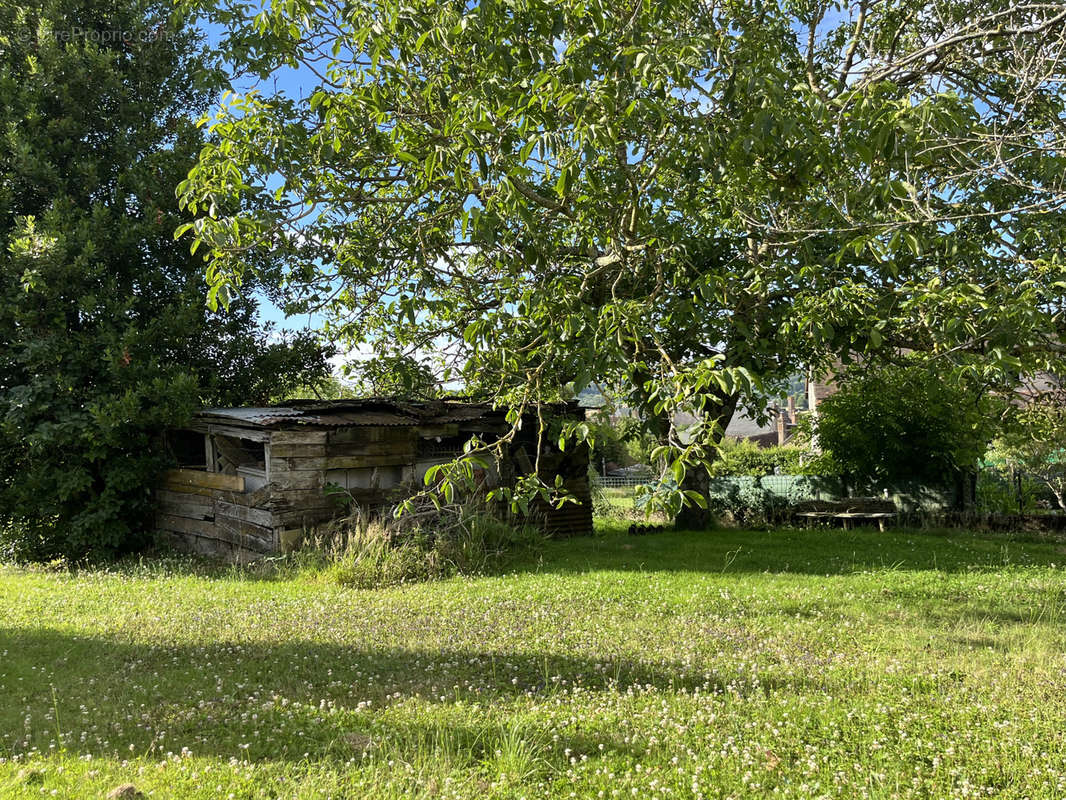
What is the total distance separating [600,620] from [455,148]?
4405mm

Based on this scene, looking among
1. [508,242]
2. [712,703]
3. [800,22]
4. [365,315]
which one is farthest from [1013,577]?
[365,315]

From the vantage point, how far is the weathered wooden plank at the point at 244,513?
10766mm

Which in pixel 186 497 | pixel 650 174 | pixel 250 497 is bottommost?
pixel 186 497

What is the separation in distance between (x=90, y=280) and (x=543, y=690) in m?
10.5

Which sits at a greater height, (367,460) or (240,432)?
(240,432)

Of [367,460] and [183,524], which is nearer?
[367,460]

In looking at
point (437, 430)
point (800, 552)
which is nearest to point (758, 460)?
point (800, 552)

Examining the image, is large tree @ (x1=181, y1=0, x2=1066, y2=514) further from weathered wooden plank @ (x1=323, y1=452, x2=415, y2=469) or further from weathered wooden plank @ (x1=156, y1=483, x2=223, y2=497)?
weathered wooden plank @ (x1=156, y1=483, x2=223, y2=497)

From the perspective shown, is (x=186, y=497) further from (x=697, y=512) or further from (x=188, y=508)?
(x=697, y=512)

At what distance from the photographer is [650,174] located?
20.5 feet

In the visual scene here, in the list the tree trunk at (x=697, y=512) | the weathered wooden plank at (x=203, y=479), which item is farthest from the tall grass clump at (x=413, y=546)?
the tree trunk at (x=697, y=512)

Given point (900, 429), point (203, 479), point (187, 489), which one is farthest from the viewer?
point (900, 429)

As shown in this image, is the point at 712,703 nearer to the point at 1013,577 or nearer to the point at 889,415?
the point at 1013,577

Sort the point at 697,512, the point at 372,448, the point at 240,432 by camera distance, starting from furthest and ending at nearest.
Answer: the point at 697,512
the point at 372,448
the point at 240,432
